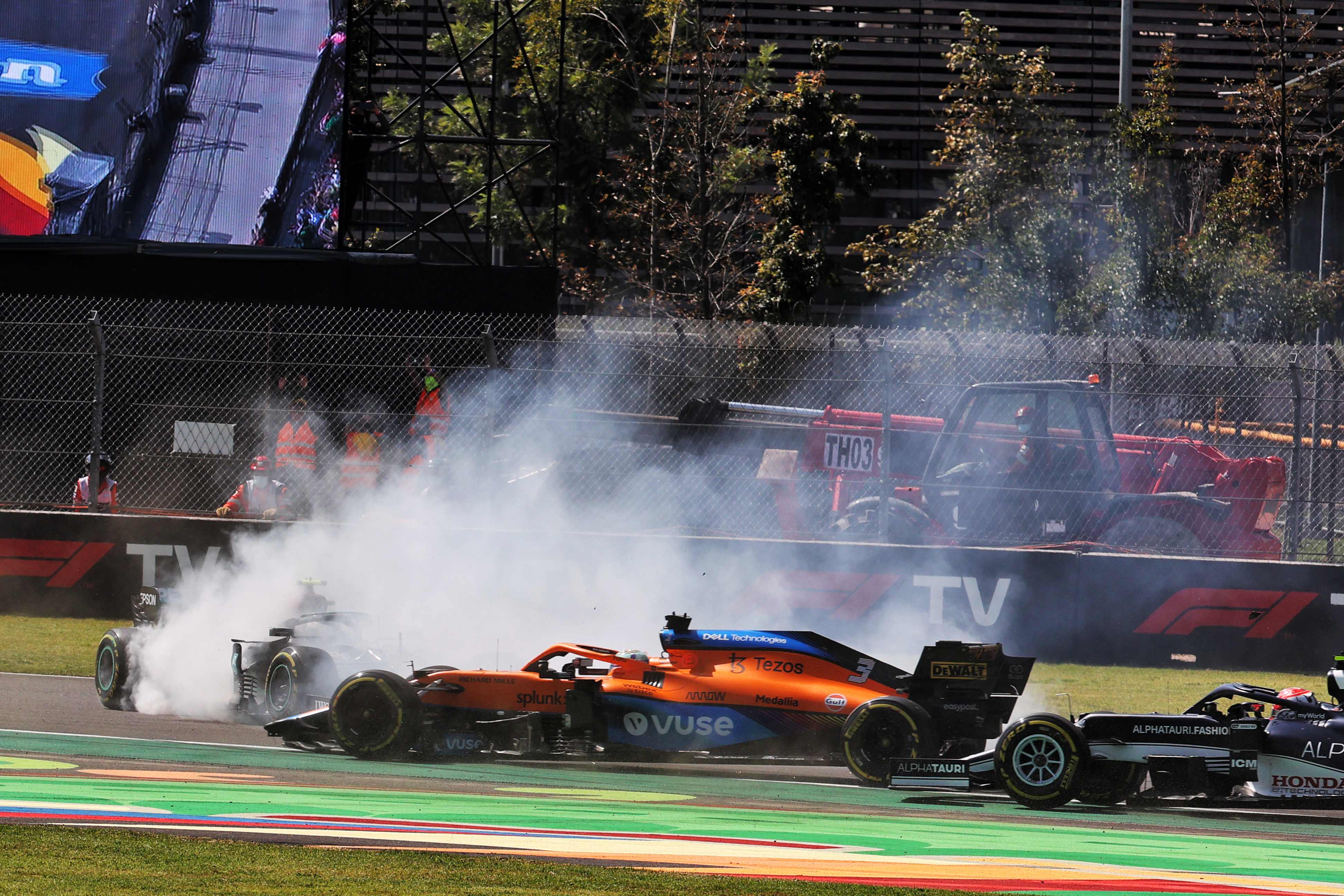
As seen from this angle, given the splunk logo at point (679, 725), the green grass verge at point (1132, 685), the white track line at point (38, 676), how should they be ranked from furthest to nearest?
the white track line at point (38, 676), the green grass verge at point (1132, 685), the splunk logo at point (679, 725)

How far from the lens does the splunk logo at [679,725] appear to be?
23.0 ft

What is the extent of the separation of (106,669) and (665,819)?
4.05 m

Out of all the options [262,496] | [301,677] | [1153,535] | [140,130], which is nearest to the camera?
[301,677]

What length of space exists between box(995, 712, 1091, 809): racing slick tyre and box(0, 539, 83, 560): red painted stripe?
8576mm

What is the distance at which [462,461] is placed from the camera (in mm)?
11859

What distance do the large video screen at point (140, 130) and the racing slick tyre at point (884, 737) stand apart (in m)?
10.8

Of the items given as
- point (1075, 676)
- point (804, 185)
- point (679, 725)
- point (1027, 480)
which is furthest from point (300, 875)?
point (804, 185)

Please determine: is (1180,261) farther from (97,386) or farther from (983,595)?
(97,386)

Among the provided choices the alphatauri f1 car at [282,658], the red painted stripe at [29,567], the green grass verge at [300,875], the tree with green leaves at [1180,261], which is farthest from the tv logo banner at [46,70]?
the tree with green leaves at [1180,261]

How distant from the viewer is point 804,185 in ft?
84.9

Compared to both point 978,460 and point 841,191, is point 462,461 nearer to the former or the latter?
point 978,460

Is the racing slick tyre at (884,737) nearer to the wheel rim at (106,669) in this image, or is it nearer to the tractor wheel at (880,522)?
the wheel rim at (106,669)

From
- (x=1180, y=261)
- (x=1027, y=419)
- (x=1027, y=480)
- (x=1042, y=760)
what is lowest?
(x=1042, y=760)

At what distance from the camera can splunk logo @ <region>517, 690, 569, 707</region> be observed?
7.16 m
